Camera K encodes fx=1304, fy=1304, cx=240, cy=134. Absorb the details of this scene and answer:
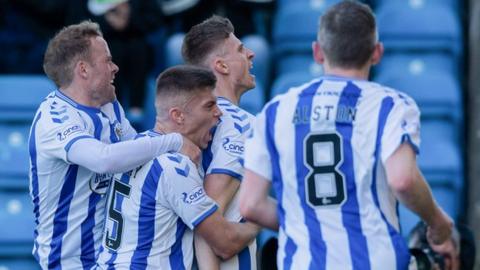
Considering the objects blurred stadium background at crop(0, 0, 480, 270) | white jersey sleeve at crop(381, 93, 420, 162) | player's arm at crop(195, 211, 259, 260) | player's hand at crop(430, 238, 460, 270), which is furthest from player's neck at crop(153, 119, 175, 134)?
blurred stadium background at crop(0, 0, 480, 270)

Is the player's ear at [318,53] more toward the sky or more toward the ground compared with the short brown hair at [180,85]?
more toward the sky

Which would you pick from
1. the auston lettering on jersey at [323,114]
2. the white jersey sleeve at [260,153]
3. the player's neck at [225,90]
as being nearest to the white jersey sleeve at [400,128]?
the auston lettering on jersey at [323,114]

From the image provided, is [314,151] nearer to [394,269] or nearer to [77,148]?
[394,269]

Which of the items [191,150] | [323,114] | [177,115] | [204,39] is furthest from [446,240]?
[204,39]

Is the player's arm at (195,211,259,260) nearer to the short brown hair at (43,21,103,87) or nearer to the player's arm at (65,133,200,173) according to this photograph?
the player's arm at (65,133,200,173)

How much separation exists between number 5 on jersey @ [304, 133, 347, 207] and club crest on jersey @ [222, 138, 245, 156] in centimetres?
69

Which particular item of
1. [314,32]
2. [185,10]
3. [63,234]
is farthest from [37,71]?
[63,234]

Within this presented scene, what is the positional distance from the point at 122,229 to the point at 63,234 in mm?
355

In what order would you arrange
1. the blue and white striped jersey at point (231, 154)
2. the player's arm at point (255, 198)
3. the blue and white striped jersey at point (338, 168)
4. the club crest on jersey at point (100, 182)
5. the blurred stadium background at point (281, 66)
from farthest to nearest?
the blurred stadium background at point (281, 66)
the club crest on jersey at point (100, 182)
the blue and white striped jersey at point (231, 154)
the player's arm at point (255, 198)
the blue and white striped jersey at point (338, 168)

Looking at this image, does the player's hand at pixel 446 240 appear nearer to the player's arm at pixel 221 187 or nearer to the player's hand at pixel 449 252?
the player's hand at pixel 449 252

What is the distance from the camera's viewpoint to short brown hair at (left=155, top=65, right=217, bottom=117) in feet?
16.4

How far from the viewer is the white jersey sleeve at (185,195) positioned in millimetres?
4844

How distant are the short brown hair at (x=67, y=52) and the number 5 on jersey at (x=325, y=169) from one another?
1.24 metres

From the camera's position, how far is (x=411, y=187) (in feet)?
14.1
